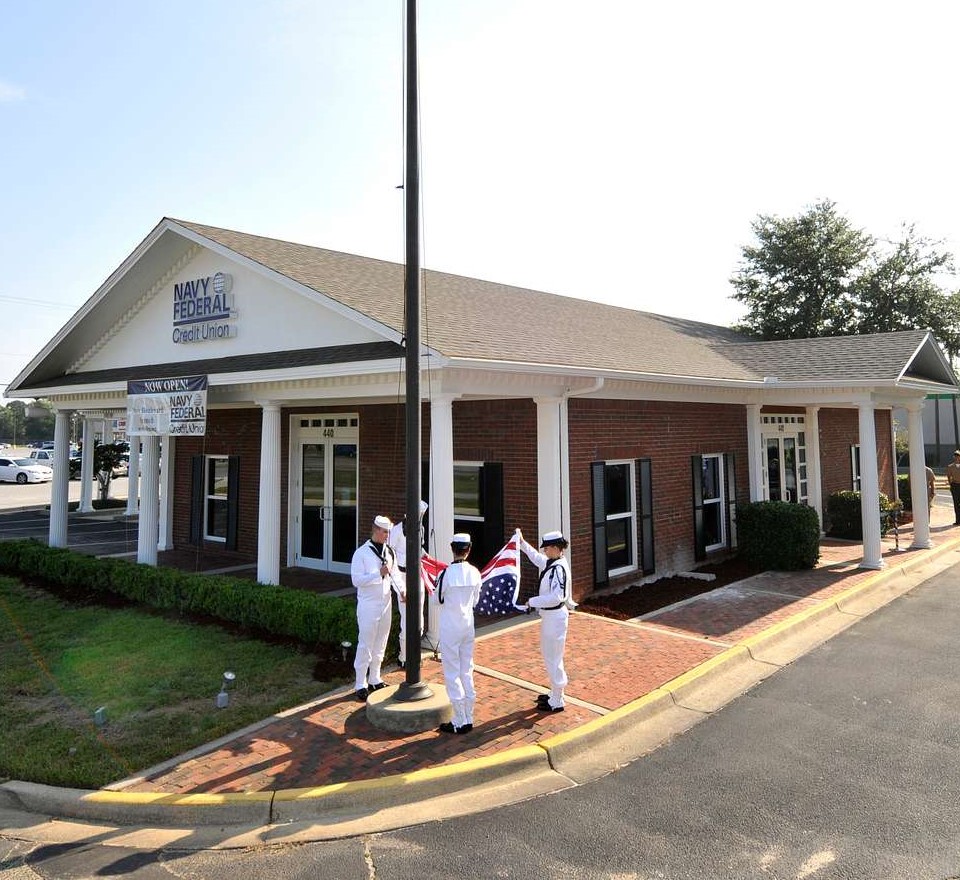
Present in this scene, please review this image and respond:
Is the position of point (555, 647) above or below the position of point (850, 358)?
below

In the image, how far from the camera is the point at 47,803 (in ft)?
16.0

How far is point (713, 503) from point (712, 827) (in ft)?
31.2

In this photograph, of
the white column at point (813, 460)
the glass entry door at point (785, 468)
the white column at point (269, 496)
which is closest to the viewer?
the white column at point (269, 496)

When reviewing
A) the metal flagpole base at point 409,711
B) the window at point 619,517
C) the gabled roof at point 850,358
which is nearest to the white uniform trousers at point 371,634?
the metal flagpole base at point 409,711

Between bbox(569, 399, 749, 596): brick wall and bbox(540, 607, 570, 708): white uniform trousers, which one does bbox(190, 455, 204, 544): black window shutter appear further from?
bbox(540, 607, 570, 708): white uniform trousers

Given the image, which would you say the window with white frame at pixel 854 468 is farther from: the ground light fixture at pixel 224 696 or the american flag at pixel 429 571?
the ground light fixture at pixel 224 696

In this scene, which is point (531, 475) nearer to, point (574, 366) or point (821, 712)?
point (574, 366)

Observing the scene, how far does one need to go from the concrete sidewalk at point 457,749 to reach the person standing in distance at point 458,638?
22 cm

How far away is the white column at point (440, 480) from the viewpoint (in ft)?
25.7

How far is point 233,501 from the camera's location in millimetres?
14445

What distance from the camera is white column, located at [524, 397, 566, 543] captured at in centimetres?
956

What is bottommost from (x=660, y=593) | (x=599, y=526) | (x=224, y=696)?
(x=224, y=696)

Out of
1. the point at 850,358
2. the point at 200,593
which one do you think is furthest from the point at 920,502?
the point at 200,593

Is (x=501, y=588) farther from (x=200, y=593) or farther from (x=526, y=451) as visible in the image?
(x=200, y=593)
